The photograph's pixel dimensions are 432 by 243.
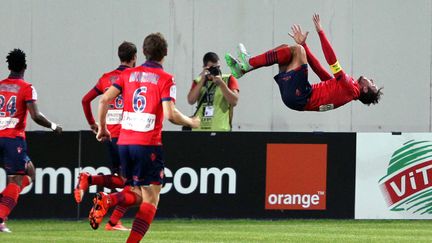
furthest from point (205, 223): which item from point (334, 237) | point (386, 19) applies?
point (386, 19)

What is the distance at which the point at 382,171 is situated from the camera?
20.0 meters

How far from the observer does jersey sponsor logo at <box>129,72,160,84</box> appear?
44.7 feet

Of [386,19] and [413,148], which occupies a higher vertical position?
[386,19]

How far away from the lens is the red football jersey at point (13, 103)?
17.4 m

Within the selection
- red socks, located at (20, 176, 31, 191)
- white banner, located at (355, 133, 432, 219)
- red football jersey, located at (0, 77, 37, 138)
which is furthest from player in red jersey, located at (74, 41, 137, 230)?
white banner, located at (355, 133, 432, 219)

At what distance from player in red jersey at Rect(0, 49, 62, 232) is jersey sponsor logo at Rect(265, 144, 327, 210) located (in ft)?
12.7

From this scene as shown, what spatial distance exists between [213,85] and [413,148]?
3343 mm

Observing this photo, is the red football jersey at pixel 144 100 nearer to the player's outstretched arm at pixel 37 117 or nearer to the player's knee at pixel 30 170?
the player's outstretched arm at pixel 37 117

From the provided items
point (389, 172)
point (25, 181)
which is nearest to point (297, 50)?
point (25, 181)

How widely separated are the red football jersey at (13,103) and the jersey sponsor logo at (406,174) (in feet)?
18.7

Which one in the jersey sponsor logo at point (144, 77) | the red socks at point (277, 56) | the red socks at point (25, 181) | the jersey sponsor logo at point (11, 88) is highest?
the red socks at point (277, 56)

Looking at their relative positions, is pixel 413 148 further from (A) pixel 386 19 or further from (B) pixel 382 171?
(A) pixel 386 19

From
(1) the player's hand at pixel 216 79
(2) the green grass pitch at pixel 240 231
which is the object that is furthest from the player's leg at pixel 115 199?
(1) the player's hand at pixel 216 79

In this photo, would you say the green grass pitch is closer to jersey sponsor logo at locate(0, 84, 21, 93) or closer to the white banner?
the white banner
